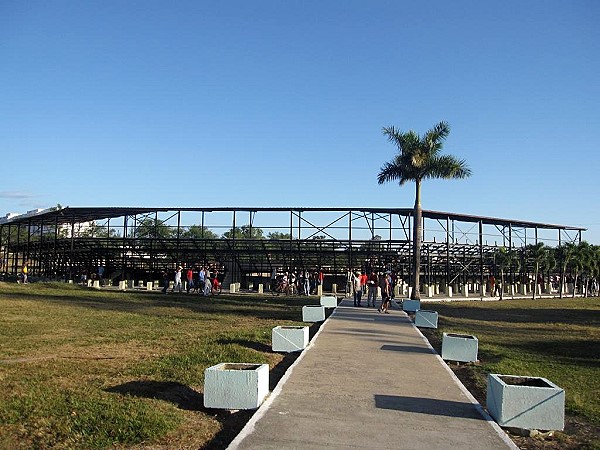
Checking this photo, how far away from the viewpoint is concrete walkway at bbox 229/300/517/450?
5.76 metres

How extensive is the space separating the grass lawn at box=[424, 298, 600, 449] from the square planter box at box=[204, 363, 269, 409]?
299 centimetres

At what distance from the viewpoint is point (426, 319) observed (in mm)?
17562

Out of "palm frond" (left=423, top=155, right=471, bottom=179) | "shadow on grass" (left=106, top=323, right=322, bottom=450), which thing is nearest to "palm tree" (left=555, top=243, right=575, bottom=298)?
"palm frond" (left=423, top=155, right=471, bottom=179)

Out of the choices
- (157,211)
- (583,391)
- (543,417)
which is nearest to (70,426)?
(543,417)

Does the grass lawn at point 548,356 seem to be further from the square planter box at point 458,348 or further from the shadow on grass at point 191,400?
the shadow on grass at point 191,400

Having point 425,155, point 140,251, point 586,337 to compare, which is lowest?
point 586,337

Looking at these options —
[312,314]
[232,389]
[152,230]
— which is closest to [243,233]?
[152,230]

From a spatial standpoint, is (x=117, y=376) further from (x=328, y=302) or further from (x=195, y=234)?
(x=195, y=234)

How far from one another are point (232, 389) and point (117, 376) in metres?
2.71

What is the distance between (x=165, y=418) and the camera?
655 cm

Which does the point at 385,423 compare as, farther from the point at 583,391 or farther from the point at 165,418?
the point at 583,391

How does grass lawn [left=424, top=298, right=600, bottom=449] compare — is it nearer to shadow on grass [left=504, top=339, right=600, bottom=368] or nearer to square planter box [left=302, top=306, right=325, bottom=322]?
shadow on grass [left=504, top=339, right=600, bottom=368]

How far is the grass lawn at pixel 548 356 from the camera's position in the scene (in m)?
7.46

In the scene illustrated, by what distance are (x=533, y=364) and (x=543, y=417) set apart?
558 centimetres
